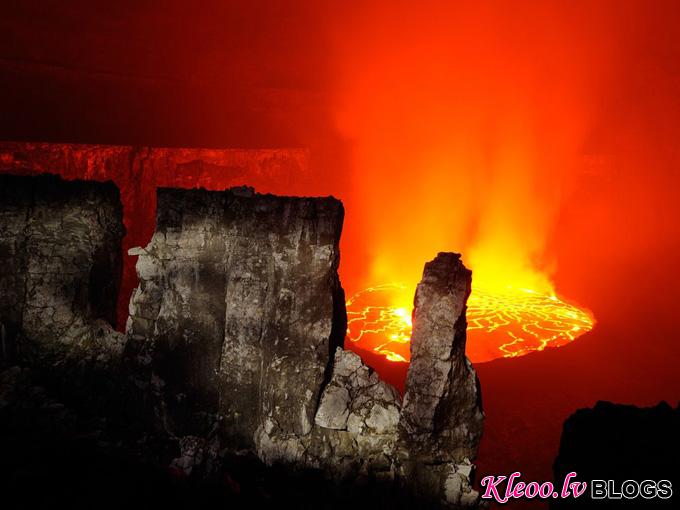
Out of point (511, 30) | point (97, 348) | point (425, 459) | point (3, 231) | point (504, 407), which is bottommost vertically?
point (504, 407)

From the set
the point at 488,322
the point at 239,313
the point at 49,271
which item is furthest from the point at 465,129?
the point at 49,271

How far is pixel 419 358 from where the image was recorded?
6.75 metres

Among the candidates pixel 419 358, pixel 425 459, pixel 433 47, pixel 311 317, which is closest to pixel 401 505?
pixel 425 459

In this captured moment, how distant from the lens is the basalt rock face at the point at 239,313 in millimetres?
7059

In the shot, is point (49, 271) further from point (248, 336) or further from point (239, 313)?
point (248, 336)

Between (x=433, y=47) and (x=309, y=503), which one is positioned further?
(x=433, y=47)

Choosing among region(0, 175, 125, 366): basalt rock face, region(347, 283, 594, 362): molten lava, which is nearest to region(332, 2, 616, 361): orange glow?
region(347, 283, 594, 362): molten lava

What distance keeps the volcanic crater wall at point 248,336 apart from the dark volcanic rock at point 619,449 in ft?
6.78

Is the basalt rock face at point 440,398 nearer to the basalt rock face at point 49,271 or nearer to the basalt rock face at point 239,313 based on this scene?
the basalt rock face at point 239,313

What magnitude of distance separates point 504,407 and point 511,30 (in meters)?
27.7

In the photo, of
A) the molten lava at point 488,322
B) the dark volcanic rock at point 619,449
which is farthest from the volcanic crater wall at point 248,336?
the molten lava at point 488,322

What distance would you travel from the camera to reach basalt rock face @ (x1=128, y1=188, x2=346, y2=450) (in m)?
7.06

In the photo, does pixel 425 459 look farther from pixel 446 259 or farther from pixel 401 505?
pixel 446 259

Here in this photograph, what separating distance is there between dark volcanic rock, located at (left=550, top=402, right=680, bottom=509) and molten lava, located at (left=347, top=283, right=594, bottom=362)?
1161 centimetres
